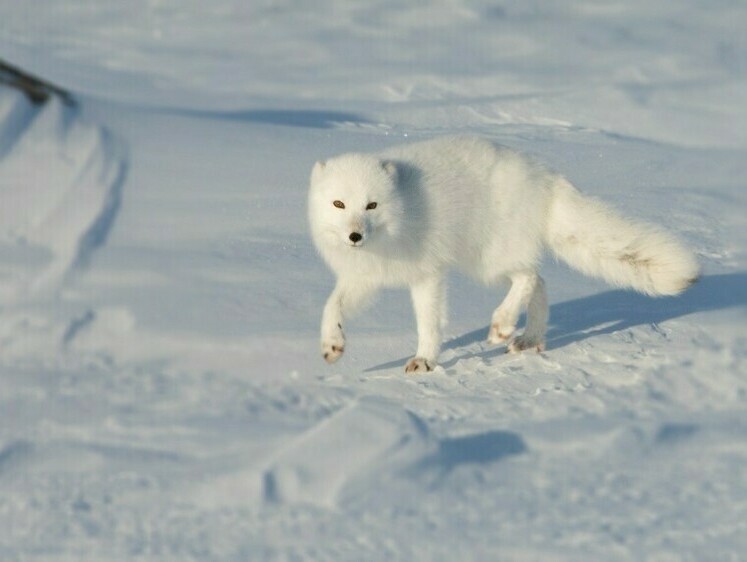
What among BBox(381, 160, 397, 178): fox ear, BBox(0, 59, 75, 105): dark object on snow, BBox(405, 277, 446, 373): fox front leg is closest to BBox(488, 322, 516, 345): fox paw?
BBox(405, 277, 446, 373): fox front leg

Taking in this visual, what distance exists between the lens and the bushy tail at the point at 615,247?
3320mm

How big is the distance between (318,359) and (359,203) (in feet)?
1.68

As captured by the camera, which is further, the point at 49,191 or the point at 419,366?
the point at 49,191

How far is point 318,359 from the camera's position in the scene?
11.1 feet

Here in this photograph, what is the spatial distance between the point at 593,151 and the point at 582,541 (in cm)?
411

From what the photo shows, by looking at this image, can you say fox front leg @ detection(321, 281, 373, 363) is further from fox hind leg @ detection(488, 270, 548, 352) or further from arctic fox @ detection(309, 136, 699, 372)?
fox hind leg @ detection(488, 270, 548, 352)

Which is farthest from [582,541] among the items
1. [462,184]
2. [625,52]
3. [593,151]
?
[625,52]

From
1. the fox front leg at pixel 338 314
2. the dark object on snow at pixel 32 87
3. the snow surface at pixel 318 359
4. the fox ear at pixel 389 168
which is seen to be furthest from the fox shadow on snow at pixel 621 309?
the dark object on snow at pixel 32 87

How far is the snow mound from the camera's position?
3764 mm

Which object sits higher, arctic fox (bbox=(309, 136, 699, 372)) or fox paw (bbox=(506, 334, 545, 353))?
arctic fox (bbox=(309, 136, 699, 372))

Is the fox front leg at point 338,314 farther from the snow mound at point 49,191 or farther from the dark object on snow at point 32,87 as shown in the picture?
the dark object on snow at point 32,87

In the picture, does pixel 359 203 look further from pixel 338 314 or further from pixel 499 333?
pixel 499 333

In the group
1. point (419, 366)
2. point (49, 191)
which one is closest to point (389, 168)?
point (419, 366)

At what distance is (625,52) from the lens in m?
8.66
